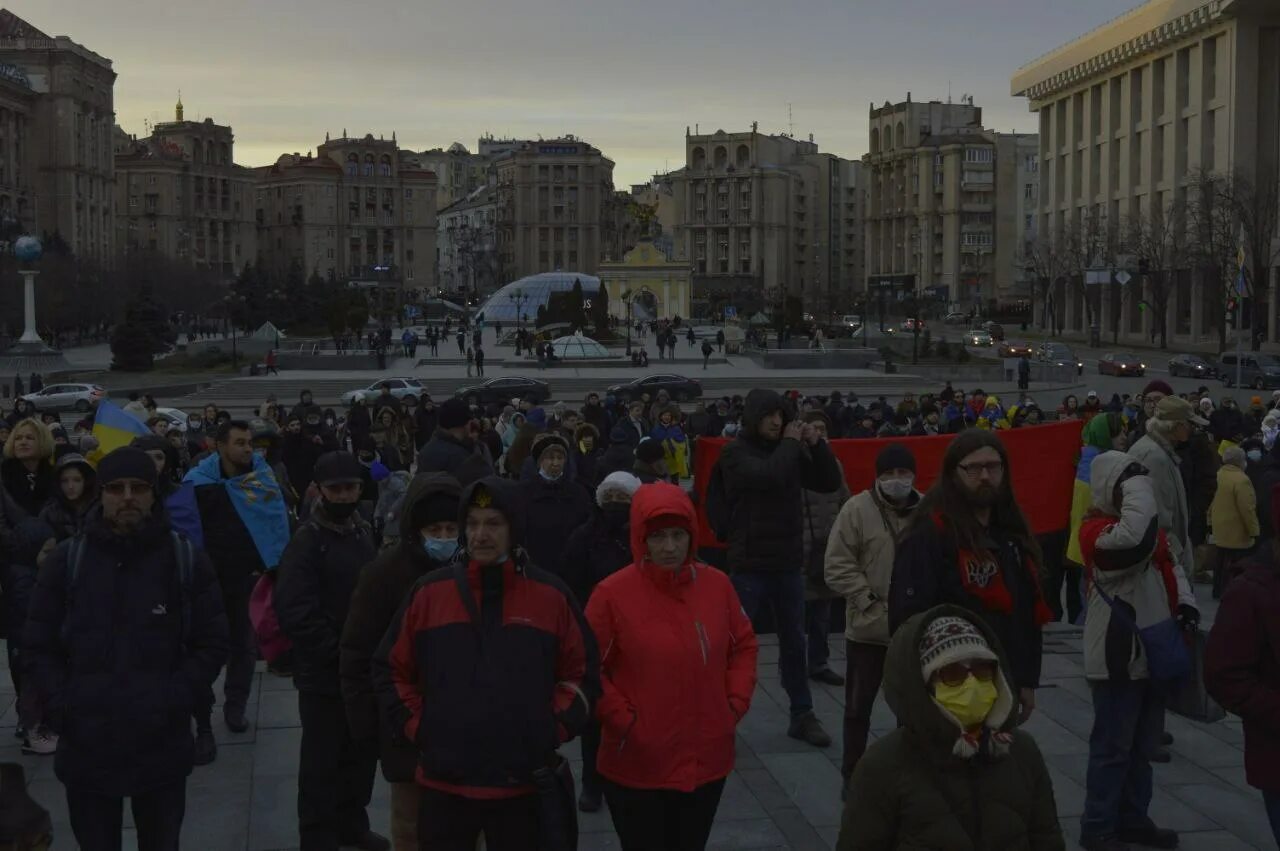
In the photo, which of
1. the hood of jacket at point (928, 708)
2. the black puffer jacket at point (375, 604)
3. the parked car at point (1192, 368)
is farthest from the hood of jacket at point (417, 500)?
the parked car at point (1192, 368)

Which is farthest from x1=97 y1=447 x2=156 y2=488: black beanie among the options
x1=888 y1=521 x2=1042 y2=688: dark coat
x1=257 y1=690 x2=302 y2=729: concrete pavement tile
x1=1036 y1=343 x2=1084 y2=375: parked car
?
x1=1036 y1=343 x2=1084 y2=375: parked car

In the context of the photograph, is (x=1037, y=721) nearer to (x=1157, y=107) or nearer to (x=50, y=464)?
(x=50, y=464)

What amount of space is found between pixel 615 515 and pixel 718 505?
0.63 m

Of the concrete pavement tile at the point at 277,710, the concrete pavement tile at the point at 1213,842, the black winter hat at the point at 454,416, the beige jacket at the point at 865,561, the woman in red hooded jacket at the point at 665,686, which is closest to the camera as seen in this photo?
the woman in red hooded jacket at the point at 665,686

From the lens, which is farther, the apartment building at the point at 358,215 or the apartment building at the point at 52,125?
the apartment building at the point at 358,215

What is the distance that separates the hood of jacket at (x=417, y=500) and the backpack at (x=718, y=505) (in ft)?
8.03

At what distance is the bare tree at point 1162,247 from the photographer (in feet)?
215

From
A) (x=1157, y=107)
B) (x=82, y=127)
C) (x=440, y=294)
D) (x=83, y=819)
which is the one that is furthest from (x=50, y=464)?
(x=440, y=294)

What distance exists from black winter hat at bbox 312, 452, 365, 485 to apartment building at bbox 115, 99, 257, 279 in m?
119

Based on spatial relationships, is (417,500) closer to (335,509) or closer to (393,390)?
(335,509)

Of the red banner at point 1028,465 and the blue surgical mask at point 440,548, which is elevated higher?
the blue surgical mask at point 440,548

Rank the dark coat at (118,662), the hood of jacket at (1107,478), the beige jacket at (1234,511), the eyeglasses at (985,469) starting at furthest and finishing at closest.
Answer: the beige jacket at (1234,511) < the hood of jacket at (1107,478) < the eyeglasses at (985,469) < the dark coat at (118,662)

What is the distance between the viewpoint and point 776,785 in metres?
6.97

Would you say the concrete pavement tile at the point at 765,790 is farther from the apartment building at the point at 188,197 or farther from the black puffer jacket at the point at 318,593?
the apartment building at the point at 188,197
